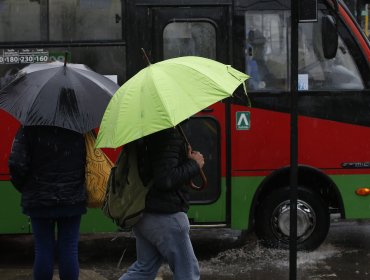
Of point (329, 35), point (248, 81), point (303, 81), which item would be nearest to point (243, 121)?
point (248, 81)

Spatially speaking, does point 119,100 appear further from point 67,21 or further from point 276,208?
point 276,208

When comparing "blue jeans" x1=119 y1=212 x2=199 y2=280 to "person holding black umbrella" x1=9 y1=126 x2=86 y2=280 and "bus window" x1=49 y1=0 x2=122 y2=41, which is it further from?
"bus window" x1=49 y1=0 x2=122 y2=41

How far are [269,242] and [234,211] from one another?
56cm

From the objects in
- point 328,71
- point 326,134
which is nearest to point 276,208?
point 326,134

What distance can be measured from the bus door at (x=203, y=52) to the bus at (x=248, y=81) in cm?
1

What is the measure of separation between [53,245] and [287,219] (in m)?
2.93

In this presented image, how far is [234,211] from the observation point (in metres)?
6.14

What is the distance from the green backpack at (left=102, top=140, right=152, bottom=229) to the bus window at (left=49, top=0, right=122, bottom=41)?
8.69ft

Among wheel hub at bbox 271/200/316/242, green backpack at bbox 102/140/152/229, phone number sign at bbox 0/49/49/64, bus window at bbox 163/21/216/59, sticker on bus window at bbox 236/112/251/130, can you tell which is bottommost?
wheel hub at bbox 271/200/316/242

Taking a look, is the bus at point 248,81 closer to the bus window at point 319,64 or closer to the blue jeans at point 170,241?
the bus window at point 319,64

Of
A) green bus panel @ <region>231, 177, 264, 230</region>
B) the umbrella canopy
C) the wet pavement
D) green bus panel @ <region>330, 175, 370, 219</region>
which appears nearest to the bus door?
green bus panel @ <region>231, 177, 264, 230</region>

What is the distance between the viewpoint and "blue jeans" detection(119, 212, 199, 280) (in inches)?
140

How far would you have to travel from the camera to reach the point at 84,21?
5.92 metres

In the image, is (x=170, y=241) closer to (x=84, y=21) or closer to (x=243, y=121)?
(x=243, y=121)
